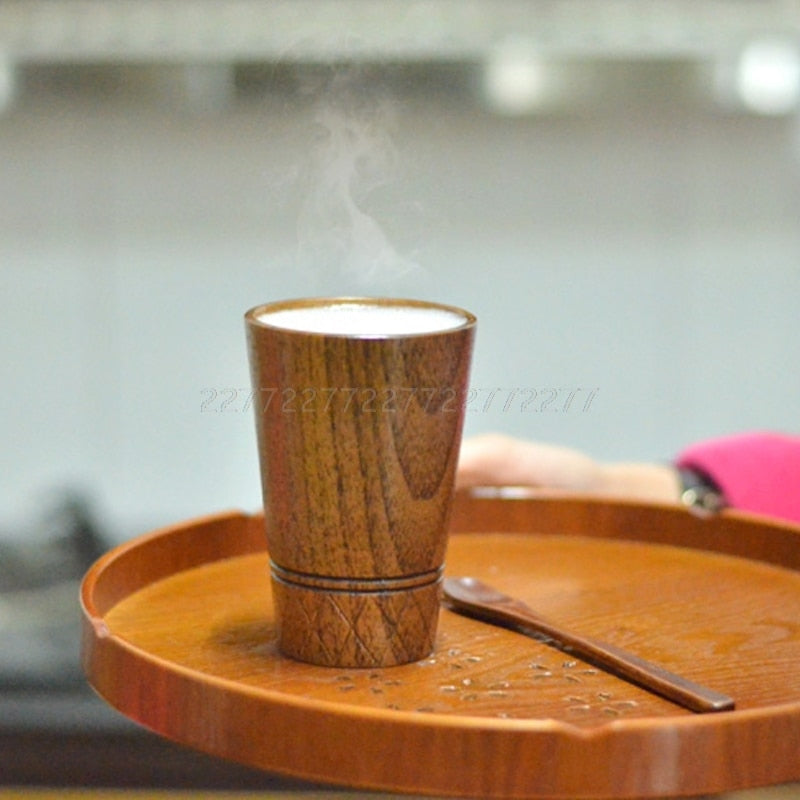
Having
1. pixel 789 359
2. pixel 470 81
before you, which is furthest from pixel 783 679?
pixel 789 359

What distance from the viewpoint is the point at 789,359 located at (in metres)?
1.99

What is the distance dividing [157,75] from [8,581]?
29.0 inches

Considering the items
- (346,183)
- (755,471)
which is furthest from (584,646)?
(755,471)

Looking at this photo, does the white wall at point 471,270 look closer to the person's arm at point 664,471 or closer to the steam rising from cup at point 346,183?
the person's arm at point 664,471

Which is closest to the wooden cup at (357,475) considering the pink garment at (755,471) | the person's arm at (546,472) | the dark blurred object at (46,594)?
the person's arm at (546,472)

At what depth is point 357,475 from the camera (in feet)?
1.72

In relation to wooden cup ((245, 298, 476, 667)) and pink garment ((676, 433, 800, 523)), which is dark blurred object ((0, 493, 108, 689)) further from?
wooden cup ((245, 298, 476, 667))

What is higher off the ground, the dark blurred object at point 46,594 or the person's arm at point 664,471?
the person's arm at point 664,471

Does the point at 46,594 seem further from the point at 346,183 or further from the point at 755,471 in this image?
the point at 346,183

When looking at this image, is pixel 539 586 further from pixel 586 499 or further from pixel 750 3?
pixel 750 3

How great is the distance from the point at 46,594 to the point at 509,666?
1033 millimetres

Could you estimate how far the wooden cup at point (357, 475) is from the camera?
0.51 metres

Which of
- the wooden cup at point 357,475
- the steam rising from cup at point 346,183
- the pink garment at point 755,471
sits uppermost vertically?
the steam rising from cup at point 346,183

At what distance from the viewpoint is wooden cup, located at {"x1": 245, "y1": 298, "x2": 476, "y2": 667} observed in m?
0.51
